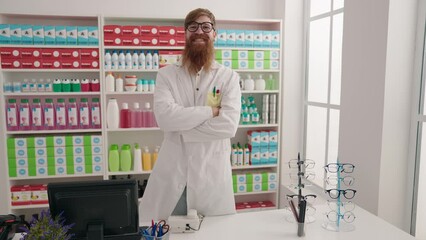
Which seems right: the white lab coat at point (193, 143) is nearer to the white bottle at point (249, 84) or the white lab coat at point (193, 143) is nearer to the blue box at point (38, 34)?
the white bottle at point (249, 84)

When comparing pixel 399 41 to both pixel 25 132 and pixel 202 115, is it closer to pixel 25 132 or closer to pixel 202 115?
pixel 202 115

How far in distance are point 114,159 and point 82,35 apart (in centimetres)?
120

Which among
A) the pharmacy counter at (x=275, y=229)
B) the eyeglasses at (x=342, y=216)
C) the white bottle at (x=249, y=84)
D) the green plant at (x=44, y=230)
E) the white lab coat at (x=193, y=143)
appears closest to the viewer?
the green plant at (x=44, y=230)

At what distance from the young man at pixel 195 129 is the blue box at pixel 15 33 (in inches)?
72.1

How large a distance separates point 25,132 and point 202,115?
81.9 inches

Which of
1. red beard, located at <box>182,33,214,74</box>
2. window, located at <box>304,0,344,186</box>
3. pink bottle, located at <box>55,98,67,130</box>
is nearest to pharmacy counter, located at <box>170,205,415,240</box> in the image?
red beard, located at <box>182,33,214,74</box>

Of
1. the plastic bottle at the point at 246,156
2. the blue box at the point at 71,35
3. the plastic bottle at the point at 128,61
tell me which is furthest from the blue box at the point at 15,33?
the plastic bottle at the point at 246,156

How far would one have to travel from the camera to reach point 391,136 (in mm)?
2287

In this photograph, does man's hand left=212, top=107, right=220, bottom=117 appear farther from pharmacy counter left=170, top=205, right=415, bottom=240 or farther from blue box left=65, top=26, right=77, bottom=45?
blue box left=65, top=26, right=77, bottom=45

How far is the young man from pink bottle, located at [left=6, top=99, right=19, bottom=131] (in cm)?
182

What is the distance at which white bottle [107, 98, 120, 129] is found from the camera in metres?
3.37

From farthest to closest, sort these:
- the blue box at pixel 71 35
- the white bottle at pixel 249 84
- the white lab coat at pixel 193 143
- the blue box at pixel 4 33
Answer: the white bottle at pixel 249 84 < the blue box at pixel 71 35 < the blue box at pixel 4 33 < the white lab coat at pixel 193 143

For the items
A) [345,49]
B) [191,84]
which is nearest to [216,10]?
[345,49]

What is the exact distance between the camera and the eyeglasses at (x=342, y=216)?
1.72 meters
